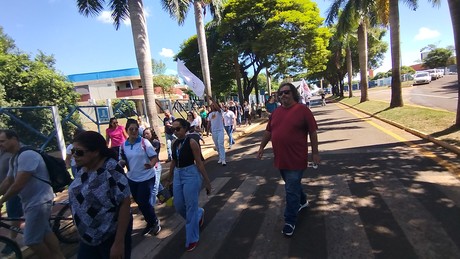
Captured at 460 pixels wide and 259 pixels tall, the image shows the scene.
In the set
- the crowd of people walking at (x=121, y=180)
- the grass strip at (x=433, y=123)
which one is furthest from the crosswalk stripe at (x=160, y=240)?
the grass strip at (x=433, y=123)

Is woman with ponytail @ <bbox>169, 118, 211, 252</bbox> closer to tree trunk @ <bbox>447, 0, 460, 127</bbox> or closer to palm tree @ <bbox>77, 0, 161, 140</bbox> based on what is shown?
palm tree @ <bbox>77, 0, 161, 140</bbox>

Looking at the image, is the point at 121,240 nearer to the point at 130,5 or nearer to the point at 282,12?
the point at 130,5

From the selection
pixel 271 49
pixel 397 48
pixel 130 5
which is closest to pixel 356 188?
pixel 130 5

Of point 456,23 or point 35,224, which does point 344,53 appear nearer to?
point 456,23

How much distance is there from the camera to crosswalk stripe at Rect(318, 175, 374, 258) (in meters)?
3.43

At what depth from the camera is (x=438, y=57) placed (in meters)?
82.1

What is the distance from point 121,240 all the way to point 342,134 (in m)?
10.5

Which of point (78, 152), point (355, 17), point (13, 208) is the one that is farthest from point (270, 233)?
point (355, 17)

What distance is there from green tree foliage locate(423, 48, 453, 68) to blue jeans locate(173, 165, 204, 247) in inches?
3758

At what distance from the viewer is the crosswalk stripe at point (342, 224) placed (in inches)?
135

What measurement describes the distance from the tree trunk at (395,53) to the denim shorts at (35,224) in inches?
668

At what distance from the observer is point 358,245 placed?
352cm

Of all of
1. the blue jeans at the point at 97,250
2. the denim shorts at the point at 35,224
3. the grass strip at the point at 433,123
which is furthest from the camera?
the grass strip at the point at 433,123

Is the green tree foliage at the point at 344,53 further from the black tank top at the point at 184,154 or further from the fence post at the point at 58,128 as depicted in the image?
the black tank top at the point at 184,154
